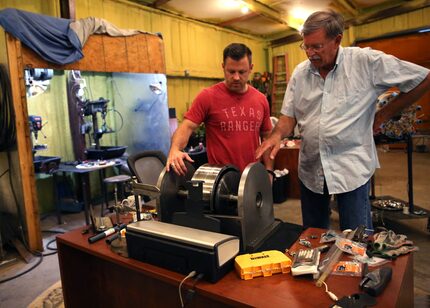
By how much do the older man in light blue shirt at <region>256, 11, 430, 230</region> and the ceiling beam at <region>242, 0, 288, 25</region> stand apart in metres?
4.11

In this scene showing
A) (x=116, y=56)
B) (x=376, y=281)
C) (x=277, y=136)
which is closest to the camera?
(x=376, y=281)

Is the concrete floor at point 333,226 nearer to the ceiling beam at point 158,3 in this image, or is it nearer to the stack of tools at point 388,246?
the stack of tools at point 388,246

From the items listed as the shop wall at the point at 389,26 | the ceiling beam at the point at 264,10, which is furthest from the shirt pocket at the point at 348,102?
the shop wall at the point at 389,26

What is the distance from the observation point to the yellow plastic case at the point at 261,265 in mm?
987

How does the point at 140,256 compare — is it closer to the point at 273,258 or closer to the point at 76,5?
the point at 273,258

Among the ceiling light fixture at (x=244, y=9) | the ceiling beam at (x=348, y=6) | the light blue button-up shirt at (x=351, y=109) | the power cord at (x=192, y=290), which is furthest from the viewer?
the ceiling beam at (x=348, y=6)

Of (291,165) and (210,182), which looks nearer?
(210,182)

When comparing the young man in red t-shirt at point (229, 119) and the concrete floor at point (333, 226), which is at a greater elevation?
the young man in red t-shirt at point (229, 119)

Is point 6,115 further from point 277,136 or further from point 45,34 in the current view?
point 277,136

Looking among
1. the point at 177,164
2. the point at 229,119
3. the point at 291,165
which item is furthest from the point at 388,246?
the point at 291,165

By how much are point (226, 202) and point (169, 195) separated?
0.24 m

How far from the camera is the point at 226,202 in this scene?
3.90 ft

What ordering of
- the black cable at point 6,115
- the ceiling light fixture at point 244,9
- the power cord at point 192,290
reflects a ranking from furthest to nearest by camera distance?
the ceiling light fixture at point 244,9, the black cable at point 6,115, the power cord at point 192,290

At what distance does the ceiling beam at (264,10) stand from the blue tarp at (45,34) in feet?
9.72
